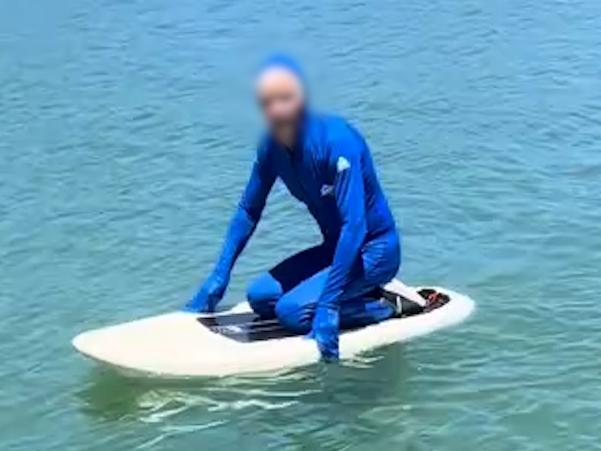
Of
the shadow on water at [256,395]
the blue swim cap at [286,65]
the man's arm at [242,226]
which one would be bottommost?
the shadow on water at [256,395]

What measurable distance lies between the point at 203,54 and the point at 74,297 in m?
5.68

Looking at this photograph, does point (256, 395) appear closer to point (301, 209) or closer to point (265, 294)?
point (265, 294)

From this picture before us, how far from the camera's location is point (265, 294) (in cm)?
855

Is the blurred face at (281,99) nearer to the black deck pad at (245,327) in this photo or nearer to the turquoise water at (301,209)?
the turquoise water at (301,209)

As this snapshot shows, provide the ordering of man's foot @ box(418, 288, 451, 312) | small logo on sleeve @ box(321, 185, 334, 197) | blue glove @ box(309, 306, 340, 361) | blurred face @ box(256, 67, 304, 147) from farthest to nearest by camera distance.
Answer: man's foot @ box(418, 288, 451, 312) → blue glove @ box(309, 306, 340, 361) → small logo on sleeve @ box(321, 185, 334, 197) → blurred face @ box(256, 67, 304, 147)

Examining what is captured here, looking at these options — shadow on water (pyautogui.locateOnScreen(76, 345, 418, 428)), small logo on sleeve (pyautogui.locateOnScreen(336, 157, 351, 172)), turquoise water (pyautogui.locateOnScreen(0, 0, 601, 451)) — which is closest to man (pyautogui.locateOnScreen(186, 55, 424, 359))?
small logo on sleeve (pyautogui.locateOnScreen(336, 157, 351, 172))

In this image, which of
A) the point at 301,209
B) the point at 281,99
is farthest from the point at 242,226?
the point at 301,209

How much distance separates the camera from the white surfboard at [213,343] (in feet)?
27.0

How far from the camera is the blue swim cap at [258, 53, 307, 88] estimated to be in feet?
25.3

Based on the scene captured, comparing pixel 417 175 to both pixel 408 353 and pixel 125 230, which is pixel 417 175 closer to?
pixel 125 230

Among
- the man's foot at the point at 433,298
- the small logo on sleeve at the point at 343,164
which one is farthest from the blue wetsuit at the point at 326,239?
the man's foot at the point at 433,298

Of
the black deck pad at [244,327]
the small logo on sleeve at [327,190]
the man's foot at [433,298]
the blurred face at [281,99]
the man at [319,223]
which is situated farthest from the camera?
the man's foot at [433,298]

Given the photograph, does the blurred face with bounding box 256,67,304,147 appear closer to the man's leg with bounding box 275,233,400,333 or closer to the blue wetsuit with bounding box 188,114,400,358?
the blue wetsuit with bounding box 188,114,400,358

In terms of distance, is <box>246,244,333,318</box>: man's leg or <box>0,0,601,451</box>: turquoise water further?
<box>246,244,333,318</box>: man's leg
